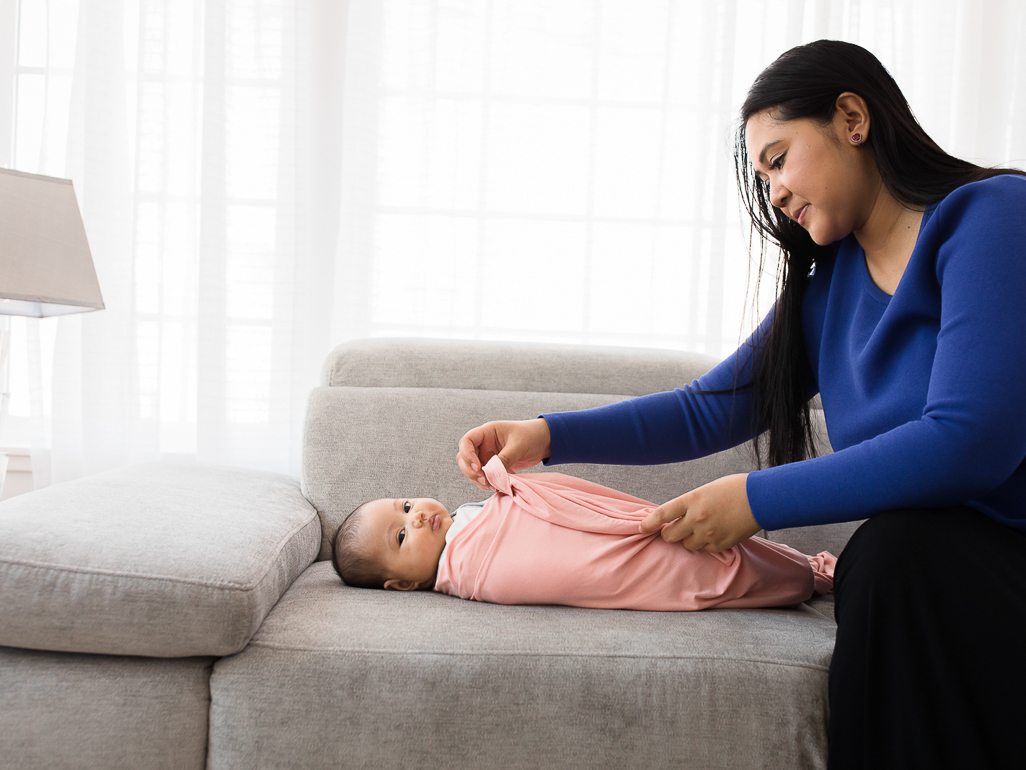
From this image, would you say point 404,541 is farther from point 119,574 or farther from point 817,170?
point 817,170

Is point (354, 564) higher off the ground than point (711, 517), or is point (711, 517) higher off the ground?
point (711, 517)

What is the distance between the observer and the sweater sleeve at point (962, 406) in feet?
2.60

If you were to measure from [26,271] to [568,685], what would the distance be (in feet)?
3.62

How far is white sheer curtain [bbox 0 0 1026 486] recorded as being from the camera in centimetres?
200

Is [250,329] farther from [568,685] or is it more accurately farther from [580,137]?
[568,685]

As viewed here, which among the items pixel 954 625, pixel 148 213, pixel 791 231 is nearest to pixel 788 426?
pixel 791 231

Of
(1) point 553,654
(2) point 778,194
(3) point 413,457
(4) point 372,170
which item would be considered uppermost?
(4) point 372,170

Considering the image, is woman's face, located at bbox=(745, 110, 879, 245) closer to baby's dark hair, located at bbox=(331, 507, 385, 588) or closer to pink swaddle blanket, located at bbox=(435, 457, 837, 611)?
pink swaddle blanket, located at bbox=(435, 457, 837, 611)

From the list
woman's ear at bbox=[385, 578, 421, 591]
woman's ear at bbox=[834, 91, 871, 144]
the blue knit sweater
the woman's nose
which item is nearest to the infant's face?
woman's ear at bbox=[385, 578, 421, 591]

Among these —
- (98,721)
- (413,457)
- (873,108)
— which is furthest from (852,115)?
(98,721)

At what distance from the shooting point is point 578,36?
2.12m

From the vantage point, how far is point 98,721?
0.90m

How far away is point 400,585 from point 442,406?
396 millimetres

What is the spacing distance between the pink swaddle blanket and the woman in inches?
2.9
